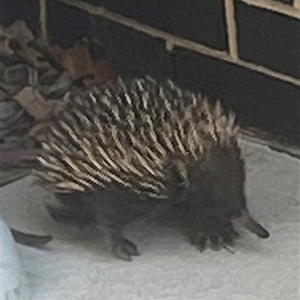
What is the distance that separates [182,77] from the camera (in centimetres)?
286

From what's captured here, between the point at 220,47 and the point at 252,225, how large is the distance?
1.90ft

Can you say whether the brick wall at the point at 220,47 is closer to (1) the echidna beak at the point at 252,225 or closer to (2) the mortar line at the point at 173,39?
(2) the mortar line at the point at 173,39

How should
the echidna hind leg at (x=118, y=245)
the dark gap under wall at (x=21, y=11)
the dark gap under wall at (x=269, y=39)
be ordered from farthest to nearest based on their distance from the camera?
the dark gap under wall at (x=21, y=11), the dark gap under wall at (x=269, y=39), the echidna hind leg at (x=118, y=245)

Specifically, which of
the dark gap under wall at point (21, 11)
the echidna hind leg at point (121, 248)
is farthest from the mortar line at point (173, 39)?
the echidna hind leg at point (121, 248)

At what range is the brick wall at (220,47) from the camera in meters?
2.60

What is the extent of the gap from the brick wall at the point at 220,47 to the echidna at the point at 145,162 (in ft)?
1.09

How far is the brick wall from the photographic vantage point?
260cm

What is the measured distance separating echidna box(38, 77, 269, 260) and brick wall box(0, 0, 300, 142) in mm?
333

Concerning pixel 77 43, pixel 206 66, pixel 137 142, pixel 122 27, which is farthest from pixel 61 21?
pixel 137 142

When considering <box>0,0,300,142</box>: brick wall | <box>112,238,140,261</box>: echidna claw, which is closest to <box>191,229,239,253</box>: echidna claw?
<box>112,238,140,261</box>: echidna claw

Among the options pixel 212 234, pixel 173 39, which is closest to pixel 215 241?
pixel 212 234

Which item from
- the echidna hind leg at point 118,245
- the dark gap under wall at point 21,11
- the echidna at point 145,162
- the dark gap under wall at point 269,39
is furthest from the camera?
the dark gap under wall at point 21,11

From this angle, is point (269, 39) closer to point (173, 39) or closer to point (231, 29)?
point (231, 29)

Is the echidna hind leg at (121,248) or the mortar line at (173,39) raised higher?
the mortar line at (173,39)
